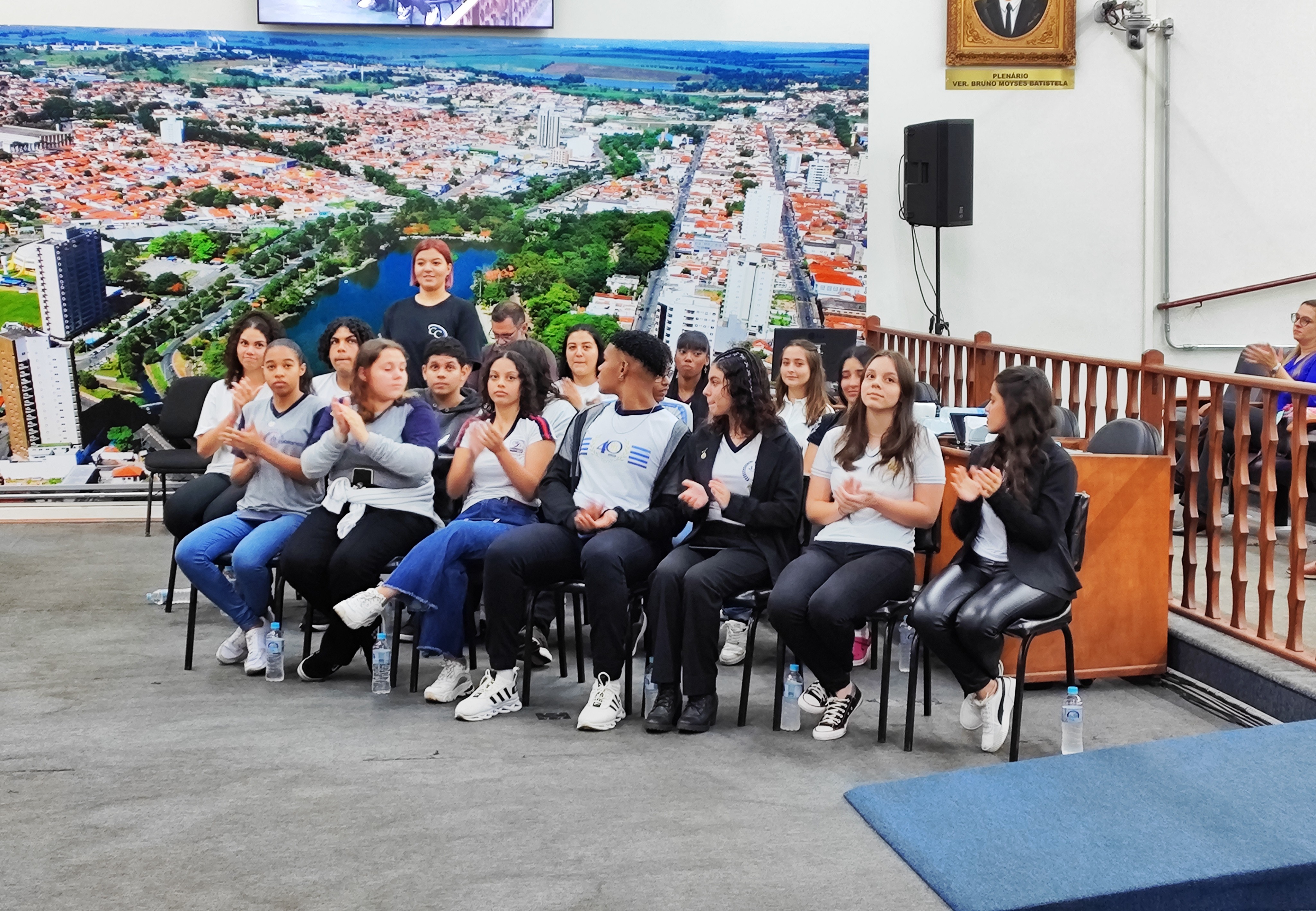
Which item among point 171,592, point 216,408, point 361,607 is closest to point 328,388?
point 216,408

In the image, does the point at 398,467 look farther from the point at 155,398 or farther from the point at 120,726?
the point at 155,398

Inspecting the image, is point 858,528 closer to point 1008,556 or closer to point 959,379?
point 1008,556

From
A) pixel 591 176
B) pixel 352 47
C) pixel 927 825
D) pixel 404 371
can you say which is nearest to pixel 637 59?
pixel 591 176

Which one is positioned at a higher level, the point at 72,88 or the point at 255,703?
the point at 72,88

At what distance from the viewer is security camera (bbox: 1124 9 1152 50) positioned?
25.1ft

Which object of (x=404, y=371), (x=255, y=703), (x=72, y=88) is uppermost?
(x=72, y=88)

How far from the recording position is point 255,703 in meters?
3.85

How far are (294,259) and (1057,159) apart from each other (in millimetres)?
4542

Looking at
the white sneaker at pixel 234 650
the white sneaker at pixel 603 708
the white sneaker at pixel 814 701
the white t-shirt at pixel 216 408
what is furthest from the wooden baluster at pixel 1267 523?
the white t-shirt at pixel 216 408

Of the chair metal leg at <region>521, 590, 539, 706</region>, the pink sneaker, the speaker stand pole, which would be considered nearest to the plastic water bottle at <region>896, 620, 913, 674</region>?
the pink sneaker

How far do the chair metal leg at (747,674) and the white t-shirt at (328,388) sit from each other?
174 centimetres

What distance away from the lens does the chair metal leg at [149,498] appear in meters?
6.71

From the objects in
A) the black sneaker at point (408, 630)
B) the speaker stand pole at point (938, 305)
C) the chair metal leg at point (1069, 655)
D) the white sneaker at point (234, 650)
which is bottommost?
the black sneaker at point (408, 630)

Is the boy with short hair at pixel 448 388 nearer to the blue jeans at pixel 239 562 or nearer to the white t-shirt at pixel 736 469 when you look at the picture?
the blue jeans at pixel 239 562
